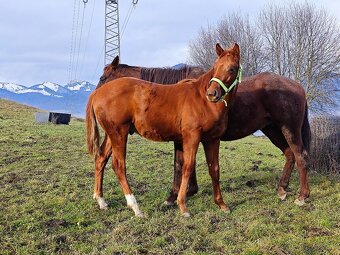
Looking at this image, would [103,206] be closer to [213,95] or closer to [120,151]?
[120,151]

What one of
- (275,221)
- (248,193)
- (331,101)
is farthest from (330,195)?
(331,101)

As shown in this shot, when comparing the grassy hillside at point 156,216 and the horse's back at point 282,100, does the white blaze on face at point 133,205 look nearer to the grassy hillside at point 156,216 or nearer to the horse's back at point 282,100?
the grassy hillside at point 156,216

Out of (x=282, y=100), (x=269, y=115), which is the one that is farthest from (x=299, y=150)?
(x=282, y=100)

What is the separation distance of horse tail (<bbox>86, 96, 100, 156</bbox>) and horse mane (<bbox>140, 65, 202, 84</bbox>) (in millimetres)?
1466

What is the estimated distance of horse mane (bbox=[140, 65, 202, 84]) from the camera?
21.7 feet

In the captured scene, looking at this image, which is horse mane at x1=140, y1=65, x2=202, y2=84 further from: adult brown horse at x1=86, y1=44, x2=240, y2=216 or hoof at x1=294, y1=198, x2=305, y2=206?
hoof at x1=294, y1=198, x2=305, y2=206

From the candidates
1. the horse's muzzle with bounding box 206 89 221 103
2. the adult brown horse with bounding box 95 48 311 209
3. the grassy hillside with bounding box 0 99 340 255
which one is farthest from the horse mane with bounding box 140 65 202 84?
the horse's muzzle with bounding box 206 89 221 103

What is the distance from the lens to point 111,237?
13.8 ft

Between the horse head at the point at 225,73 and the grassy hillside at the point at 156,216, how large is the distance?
Result: 5.13 ft

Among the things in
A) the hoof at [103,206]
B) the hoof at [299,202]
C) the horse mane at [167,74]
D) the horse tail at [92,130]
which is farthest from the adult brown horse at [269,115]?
the horse mane at [167,74]

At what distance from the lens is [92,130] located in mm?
5559

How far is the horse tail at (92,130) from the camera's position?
556 cm

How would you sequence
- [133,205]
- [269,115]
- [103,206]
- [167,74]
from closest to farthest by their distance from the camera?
1. [133,205]
2. [103,206]
3. [269,115]
4. [167,74]

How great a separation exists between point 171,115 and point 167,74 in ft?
5.61
